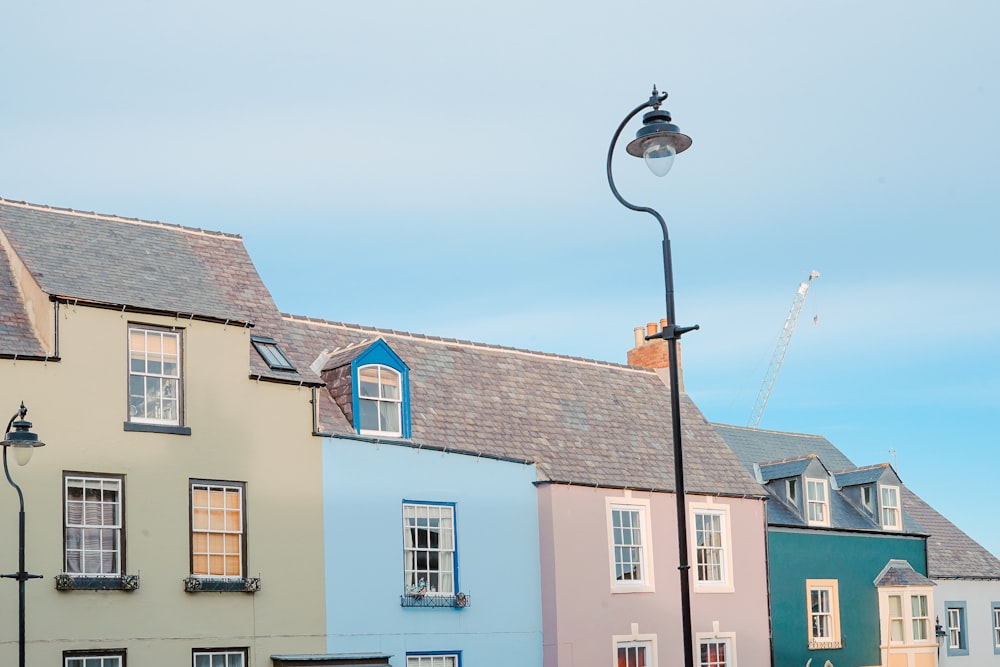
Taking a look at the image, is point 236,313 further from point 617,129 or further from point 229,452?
point 617,129

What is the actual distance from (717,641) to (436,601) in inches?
342

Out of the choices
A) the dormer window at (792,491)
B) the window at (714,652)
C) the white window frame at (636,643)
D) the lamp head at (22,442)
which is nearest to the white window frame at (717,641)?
the window at (714,652)

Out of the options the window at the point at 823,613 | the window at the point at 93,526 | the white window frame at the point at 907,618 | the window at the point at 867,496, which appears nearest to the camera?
the window at the point at 93,526

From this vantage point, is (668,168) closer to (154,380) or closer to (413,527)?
(154,380)

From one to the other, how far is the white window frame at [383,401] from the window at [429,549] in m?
1.64

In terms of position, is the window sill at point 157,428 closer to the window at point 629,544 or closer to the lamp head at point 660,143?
the window at point 629,544

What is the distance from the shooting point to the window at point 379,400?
2817 cm

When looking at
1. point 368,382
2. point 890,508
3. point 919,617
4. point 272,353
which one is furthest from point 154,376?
point 919,617

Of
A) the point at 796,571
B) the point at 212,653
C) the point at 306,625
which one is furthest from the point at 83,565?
the point at 796,571

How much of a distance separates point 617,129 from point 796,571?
72.1 ft

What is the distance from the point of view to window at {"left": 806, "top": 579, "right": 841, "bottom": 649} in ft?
121

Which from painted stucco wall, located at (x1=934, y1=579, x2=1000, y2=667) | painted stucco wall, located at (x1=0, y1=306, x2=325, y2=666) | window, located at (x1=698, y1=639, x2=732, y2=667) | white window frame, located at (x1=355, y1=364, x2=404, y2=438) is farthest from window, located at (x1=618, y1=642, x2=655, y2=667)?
painted stucco wall, located at (x1=934, y1=579, x2=1000, y2=667)

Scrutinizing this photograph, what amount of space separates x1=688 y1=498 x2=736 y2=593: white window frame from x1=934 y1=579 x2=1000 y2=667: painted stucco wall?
11257 millimetres

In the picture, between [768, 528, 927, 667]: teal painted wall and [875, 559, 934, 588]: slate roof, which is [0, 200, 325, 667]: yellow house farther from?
[875, 559, 934, 588]: slate roof
